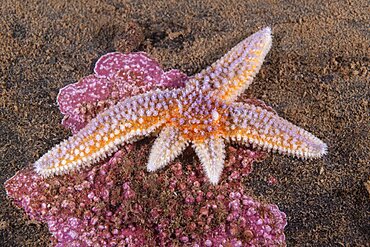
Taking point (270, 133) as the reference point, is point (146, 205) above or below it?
below

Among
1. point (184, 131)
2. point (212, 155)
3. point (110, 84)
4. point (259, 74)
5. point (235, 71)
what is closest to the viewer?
point (212, 155)

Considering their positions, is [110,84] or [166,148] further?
[110,84]

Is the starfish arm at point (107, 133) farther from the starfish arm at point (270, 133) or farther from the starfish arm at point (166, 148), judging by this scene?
the starfish arm at point (270, 133)

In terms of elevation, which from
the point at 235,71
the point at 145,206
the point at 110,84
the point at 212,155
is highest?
the point at 235,71

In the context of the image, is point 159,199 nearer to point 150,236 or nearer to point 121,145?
point 150,236

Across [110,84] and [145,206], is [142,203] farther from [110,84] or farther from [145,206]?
[110,84]

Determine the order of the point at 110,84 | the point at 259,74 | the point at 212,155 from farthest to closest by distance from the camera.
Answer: the point at 259,74 → the point at 110,84 → the point at 212,155

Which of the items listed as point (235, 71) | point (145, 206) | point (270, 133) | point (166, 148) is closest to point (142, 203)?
point (145, 206)
